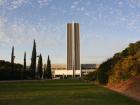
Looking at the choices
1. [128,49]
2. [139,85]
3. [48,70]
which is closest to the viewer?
[139,85]

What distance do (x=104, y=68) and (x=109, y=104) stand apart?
43.6 m

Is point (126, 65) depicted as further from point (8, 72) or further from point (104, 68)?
point (8, 72)

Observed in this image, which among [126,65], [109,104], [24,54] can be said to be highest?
[24,54]

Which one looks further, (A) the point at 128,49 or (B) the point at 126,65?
(A) the point at 128,49

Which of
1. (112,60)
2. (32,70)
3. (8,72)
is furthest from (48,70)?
(112,60)

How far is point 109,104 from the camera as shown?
861 inches

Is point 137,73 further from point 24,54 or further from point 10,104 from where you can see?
point 24,54

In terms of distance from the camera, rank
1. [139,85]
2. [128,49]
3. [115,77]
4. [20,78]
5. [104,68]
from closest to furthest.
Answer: [139,85] < [115,77] < [128,49] < [104,68] < [20,78]

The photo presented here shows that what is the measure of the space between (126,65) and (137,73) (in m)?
3.11

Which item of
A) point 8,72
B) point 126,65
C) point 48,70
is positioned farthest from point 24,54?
point 126,65

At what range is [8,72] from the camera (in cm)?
9925

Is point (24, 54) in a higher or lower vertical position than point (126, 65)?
higher

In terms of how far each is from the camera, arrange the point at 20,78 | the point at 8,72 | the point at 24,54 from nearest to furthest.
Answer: the point at 8,72
the point at 20,78
the point at 24,54

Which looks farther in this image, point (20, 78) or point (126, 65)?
point (20, 78)
